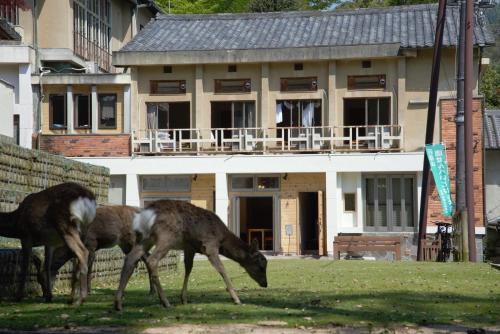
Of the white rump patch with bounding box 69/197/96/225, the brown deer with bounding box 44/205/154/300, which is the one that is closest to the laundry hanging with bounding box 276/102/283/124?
the brown deer with bounding box 44/205/154/300

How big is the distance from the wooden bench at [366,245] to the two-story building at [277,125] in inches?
353

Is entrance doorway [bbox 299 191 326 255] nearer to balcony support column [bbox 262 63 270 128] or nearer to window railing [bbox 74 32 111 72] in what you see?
balcony support column [bbox 262 63 270 128]

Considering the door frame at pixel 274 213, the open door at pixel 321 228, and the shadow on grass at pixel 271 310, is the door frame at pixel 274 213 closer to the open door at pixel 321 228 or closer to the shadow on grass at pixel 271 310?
the open door at pixel 321 228

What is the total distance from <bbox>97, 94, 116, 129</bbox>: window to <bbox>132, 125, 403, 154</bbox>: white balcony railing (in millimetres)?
1297

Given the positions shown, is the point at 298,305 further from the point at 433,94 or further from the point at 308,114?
the point at 308,114

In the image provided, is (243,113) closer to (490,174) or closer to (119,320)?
(490,174)

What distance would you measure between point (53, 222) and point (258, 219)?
34.8 metres

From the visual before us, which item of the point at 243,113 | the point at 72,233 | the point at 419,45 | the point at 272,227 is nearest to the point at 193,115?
the point at 243,113

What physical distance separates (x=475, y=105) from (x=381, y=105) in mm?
4483

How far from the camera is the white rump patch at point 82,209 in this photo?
13.3 metres

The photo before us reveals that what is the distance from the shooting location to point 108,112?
4875 cm

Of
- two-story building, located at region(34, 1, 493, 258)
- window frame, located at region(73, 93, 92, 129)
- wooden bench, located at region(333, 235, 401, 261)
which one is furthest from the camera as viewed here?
window frame, located at region(73, 93, 92, 129)

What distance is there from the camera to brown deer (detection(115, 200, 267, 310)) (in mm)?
12945

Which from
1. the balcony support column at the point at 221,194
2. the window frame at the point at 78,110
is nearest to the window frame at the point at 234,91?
the balcony support column at the point at 221,194
